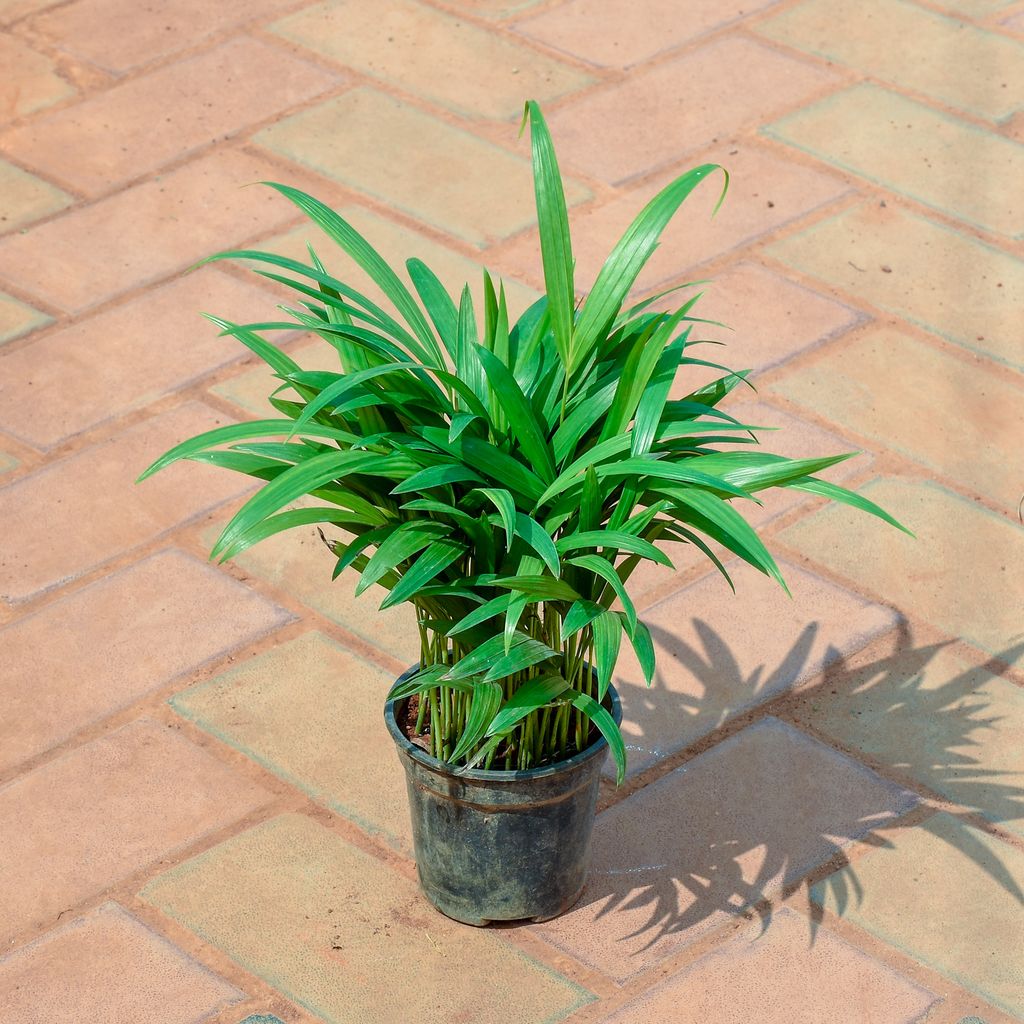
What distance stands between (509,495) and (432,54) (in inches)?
109

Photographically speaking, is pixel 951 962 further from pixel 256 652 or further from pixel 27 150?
pixel 27 150

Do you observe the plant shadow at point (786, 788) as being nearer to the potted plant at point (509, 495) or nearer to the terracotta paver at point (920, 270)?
the potted plant at point (509, 495)

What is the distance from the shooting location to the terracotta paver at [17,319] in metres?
3.67

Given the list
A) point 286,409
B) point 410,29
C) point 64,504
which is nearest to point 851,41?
point 410,29

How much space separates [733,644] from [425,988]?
884 mm

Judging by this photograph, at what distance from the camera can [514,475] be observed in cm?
216

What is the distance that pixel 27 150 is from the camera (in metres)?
4.21

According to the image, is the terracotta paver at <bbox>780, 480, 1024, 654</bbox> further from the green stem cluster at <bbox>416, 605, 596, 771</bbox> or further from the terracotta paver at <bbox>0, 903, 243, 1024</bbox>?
the terracotta paver at <bbox>0, 903, 243, 1024</bbox>

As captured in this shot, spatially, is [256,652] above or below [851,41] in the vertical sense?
below

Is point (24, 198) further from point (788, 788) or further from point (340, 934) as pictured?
point (788, 788)

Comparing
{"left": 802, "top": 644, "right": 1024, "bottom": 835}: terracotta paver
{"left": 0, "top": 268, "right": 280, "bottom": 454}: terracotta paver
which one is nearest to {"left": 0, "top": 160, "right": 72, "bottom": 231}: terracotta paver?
{"left": 0, "top": 268, "right": 280, "bottom": 454}: terracotta paver

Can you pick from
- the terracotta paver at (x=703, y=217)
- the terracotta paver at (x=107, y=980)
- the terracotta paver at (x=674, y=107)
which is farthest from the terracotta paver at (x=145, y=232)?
the terracotta paver at (x=107, y=980)

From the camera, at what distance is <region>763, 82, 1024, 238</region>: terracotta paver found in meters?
4.06

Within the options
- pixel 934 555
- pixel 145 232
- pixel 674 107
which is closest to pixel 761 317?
pixel 934 555
